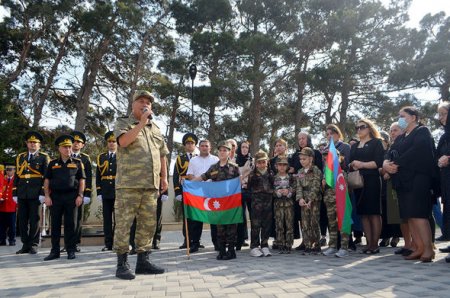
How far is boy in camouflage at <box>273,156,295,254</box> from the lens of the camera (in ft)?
21.2

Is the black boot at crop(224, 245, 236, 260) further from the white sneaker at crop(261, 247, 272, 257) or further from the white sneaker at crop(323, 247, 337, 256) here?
the white sneaker at crop(323, 247, 337, 256)

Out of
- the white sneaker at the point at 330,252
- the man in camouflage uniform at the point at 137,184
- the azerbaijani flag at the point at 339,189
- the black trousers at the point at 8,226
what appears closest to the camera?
the man in camouflage uniform at the point at 137,184

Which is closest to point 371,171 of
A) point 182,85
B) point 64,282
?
point 64,282

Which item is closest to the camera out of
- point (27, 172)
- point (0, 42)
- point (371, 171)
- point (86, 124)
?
point (371, 171)

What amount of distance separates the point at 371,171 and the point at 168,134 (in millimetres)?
16547

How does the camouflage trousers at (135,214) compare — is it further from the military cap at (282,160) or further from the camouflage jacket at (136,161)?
the military cap at (282,160)

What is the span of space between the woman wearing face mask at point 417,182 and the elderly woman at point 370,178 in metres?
0.51

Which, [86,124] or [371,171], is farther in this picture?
[86,124]

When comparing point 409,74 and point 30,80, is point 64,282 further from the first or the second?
point 409,74

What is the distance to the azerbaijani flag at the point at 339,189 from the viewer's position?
6.00m

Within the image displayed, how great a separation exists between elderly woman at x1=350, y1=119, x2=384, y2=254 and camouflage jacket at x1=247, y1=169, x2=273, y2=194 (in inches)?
52.6

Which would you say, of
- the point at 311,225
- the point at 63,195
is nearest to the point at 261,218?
the point at 311,225

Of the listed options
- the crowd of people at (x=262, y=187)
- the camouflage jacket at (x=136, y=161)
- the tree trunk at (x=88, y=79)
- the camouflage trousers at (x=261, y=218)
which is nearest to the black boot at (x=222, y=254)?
the crowd of people at (x=262, y=187)

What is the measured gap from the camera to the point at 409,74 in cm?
1966
